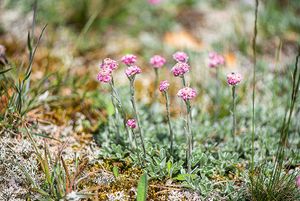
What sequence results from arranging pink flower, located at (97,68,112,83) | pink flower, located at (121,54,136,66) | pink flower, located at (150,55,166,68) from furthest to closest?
pink flower, located at (150,55,166,68) < pink flower, located at (121,54,136,66) < pink flower, located at (97,68,112,83)

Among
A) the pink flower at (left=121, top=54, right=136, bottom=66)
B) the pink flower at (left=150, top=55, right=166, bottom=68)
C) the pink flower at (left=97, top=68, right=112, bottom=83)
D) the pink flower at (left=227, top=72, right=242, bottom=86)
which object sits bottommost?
the pink flower at (left=227, top=72, right=242, bottom=86)

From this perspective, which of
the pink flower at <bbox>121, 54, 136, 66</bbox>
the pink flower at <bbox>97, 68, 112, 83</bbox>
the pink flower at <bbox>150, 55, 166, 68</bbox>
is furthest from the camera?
the pink flower at <bbox>150, 55, 166, 68</bbox>


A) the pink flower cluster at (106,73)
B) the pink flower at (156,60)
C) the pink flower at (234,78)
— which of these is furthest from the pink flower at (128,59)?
the pink flower at (234,78)

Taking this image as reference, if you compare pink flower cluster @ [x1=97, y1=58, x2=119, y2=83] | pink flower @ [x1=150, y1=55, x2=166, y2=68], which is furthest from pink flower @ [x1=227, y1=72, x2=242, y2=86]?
pink flower cluster @ [x1=97, y1=58, x2=119, y2=83]

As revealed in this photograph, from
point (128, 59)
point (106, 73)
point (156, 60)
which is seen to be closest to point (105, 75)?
point (106, 73)

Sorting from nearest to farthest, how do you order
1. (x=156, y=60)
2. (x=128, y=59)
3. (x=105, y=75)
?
(x=105, y=75) < (x=128, y=59) < (x=156, y=60)

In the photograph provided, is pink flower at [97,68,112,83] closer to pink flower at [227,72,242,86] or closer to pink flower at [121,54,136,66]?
pink flower at [121,54,136,66]

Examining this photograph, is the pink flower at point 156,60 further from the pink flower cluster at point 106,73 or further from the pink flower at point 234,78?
the pink flower at point 234,78

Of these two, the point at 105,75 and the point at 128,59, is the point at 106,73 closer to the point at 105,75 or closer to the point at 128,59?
the point at 105,75

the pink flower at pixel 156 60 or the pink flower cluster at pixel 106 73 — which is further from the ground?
the pink flower cluster at pixel 106 73

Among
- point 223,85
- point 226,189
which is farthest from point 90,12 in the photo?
point 226,189

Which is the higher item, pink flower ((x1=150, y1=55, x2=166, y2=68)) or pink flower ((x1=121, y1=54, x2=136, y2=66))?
pink flower ((x1=121, y1=54, x2=136, y2=66))
